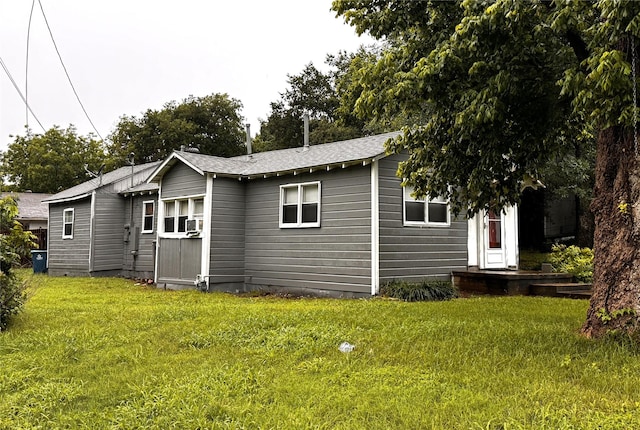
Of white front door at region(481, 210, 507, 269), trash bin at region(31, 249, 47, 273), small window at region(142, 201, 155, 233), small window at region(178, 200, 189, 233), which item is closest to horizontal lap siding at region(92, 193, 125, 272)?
small window at region(142, 201, 155, 233)

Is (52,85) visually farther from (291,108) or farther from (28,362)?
(291,108)

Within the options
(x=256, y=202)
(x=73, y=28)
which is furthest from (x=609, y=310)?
(x=73, y=28)

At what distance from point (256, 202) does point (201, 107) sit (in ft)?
82.2

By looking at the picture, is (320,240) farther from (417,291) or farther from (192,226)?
(192,226)

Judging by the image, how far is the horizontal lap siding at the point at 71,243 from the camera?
17.0 meters

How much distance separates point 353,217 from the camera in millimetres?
10266

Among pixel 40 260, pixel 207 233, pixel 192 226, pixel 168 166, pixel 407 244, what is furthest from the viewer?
pixel 40 260

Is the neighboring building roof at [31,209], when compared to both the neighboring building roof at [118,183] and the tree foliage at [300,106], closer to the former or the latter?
the neighboring building roof at [118,183]

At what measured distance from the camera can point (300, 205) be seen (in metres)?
11.4

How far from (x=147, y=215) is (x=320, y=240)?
7715 mm

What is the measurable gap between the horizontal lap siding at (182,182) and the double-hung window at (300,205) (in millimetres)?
2199

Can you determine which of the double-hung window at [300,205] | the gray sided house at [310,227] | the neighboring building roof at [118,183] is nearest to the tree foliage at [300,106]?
the neighboring building roof at [118,183]

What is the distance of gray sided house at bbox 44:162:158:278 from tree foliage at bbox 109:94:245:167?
16261 millimetres

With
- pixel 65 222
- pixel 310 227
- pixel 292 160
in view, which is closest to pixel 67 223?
pixel 65 222
